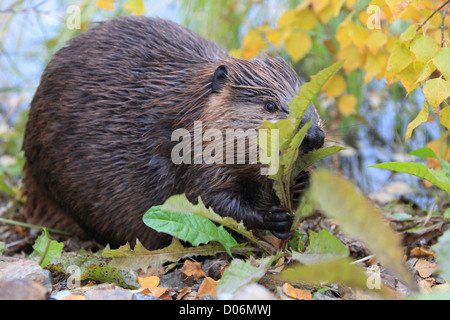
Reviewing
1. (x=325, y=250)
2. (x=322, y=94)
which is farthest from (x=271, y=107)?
(x=322, y=94)

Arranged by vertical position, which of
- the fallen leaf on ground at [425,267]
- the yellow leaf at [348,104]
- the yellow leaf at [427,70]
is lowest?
the fallen leaf on ground at [425,267]

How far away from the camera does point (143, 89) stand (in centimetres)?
314

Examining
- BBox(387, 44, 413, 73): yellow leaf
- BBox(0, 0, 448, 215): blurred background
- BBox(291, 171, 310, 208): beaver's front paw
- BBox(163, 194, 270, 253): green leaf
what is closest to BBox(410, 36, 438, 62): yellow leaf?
BBox(387, 44, 413, 73): yellow leaf

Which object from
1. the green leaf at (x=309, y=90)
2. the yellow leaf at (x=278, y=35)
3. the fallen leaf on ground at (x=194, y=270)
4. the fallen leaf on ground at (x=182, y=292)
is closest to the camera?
the green leaf at (x=309, y=90)

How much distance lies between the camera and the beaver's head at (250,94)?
107 inches

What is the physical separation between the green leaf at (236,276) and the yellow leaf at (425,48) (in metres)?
1.30

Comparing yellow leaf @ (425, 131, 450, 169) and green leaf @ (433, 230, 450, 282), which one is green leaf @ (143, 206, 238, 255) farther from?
yellow leaf @ (425, 131, 450, 169)

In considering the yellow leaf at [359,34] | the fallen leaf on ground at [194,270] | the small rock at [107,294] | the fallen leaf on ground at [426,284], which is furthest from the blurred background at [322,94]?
the small rock at [107,294]

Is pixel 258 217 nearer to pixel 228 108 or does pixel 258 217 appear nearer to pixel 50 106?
pixel 228 108

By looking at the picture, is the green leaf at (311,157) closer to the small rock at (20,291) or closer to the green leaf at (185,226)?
the green leaf at (185,226)

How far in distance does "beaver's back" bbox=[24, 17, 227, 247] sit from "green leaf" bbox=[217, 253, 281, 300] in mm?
904

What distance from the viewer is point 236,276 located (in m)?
2.10

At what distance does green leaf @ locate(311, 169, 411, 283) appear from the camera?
1.65m
